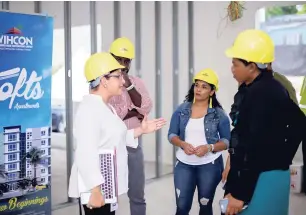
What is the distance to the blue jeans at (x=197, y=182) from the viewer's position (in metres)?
2.75

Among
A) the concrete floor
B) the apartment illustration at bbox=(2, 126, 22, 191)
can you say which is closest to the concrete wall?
the concrete floor

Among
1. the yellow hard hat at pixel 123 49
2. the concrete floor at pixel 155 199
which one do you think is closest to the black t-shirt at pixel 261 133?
the yellow hard hat at pixel 123 49

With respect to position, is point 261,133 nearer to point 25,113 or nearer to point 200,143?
point 200,143

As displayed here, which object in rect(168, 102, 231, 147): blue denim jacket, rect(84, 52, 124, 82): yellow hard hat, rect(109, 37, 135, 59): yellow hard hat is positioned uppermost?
rect(109, 37, 135, 59): yellow hard hat

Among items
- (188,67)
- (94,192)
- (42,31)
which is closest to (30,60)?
(42,31)

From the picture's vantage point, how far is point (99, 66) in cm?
211

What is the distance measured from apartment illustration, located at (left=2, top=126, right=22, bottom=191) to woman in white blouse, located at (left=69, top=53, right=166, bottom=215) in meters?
1.28

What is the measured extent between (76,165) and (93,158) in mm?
146

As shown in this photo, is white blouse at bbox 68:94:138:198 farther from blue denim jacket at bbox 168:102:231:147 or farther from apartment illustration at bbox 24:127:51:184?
apartment illustration at bbox 24:127:51:184

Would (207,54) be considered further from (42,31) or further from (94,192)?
(94,192)

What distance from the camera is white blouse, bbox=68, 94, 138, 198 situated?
1.93 metres

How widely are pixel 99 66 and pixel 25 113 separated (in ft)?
4.62

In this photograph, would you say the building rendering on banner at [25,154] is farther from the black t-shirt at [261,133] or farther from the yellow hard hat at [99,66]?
the black t-shirt at [261,133]

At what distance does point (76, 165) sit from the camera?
2027 mm
